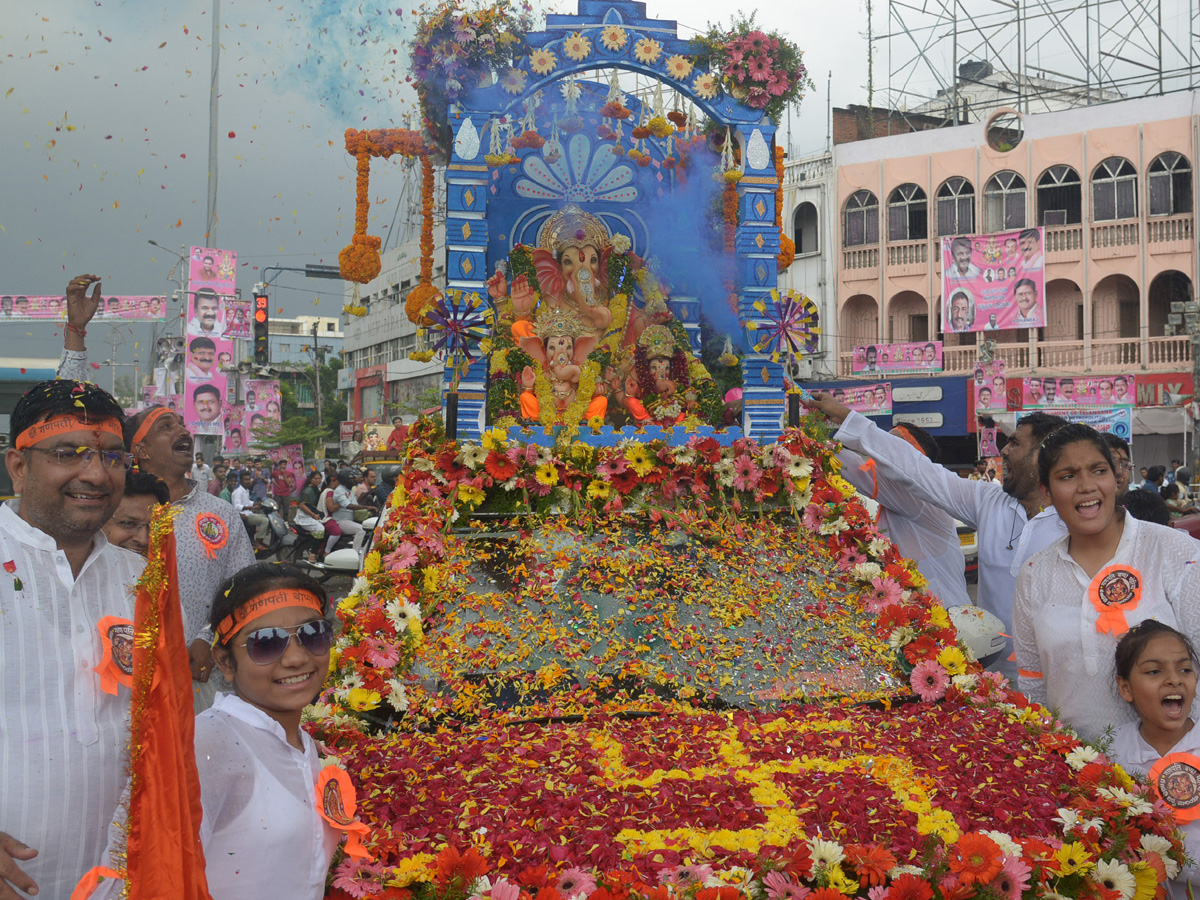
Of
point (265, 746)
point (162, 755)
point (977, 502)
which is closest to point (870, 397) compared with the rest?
point (977, 502)

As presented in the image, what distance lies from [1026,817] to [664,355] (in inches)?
187

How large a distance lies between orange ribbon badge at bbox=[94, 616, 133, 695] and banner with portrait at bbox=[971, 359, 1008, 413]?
1023 inches

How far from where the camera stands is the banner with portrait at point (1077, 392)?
2747 centimetres

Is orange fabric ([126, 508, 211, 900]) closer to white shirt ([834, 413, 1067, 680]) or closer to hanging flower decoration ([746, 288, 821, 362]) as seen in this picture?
white shirt ([834, 413, 1067, 680])

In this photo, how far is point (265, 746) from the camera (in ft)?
7.87

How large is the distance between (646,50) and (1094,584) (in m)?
4.66

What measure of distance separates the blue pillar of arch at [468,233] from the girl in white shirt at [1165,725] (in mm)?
4157

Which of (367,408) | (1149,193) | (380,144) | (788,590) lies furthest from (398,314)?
(788,590)

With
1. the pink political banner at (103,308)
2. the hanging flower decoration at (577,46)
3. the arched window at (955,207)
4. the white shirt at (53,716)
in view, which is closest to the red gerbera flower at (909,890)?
the white shirt at (53,716)

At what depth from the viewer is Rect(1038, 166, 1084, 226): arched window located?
3141 cm

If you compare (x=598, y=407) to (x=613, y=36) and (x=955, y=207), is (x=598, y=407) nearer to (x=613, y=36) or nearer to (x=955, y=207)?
(x=613, y=36)

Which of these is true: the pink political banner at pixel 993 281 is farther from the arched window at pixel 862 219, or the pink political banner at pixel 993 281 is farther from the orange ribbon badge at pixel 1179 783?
the orange ribbon badge at pixel 1179 783

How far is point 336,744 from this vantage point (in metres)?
3.12

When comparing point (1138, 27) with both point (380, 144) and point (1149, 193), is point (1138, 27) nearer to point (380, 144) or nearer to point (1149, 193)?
point (1149, 193)
